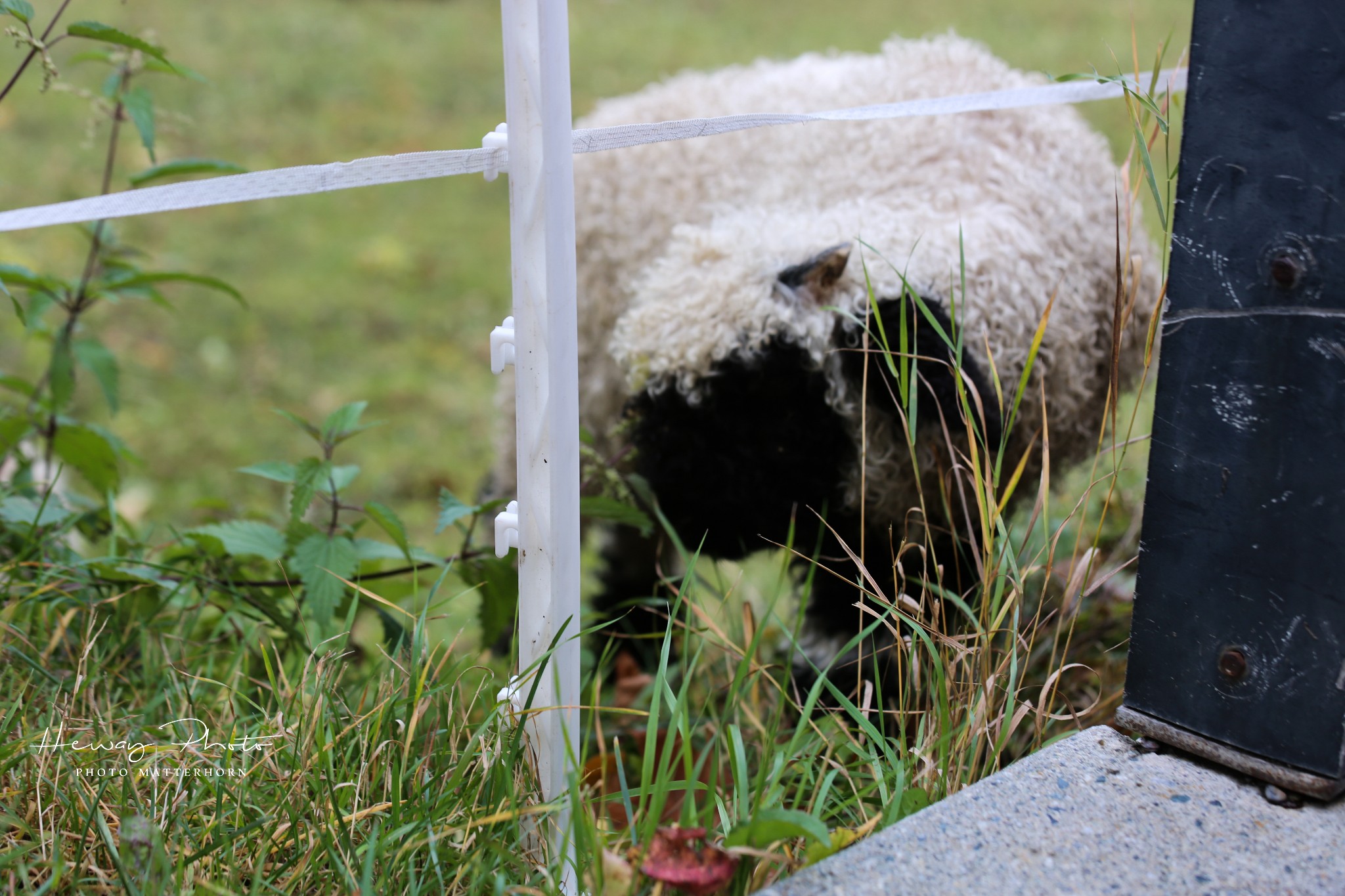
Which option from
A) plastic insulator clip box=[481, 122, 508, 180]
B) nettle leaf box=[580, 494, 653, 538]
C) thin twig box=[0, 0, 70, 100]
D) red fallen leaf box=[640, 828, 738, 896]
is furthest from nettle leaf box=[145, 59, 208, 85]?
red fallen leaf box=[640, 828, 738, 896]

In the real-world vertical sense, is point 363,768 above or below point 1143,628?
below

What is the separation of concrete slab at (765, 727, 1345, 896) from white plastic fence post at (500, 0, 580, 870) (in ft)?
1.23

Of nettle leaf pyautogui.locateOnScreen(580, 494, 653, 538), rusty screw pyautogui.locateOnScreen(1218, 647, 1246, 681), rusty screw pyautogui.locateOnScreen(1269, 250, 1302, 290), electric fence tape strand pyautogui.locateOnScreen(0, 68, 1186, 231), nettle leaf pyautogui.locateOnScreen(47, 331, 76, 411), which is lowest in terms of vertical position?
rusty screw pyautogui.locateOnScreen(1218, 647, 1246, 681)

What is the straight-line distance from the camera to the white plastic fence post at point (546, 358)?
3.90 ft

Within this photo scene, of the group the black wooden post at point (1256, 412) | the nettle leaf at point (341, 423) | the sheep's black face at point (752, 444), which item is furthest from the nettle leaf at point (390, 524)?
the black wooden post at point (1256, 412)

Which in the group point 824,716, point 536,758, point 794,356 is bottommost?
point 824,716

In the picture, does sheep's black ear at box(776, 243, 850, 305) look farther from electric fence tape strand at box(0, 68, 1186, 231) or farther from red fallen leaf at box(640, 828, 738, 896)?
red fallen leaf at box(640, 828, 738, 896)

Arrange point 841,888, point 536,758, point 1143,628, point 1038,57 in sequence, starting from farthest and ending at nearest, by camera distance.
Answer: point 1038,57 < point 1143,628 < point 536,758 < point 841,888

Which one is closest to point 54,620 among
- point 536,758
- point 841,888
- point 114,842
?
point 114,842

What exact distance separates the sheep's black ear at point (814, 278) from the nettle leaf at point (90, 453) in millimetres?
1398

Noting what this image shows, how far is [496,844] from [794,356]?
925mm

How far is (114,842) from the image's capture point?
126 centimetres

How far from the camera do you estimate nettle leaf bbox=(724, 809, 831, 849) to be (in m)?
1.16

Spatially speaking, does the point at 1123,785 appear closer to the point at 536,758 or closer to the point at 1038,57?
the point at 536,758
